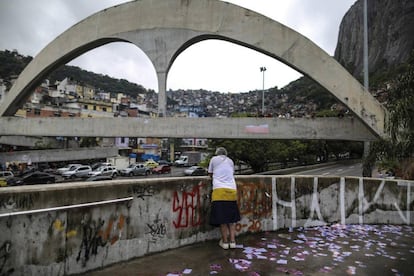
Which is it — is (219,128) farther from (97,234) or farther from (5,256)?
(5,256)

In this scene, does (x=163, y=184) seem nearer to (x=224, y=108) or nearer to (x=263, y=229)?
(x=263, y=229)

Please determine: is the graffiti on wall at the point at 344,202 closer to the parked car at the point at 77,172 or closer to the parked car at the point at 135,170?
the parked car at the point at 77,172

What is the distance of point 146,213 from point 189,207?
31.3 inches

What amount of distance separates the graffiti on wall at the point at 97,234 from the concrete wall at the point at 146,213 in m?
0.01

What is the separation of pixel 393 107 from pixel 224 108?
18354 centimetres

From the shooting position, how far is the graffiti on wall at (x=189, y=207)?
4.67 meters

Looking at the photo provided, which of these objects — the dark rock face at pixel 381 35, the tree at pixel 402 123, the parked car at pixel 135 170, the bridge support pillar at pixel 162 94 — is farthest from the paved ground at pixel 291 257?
the dark rock face at pixel 381 35

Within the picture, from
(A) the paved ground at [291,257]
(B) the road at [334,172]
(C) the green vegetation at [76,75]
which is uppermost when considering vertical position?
(C) the green vegetation at [76,75]

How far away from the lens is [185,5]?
67.8 ft

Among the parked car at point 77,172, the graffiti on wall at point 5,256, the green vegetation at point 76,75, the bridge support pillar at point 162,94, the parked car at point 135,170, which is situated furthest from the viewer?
the green vegetation at point 76,75

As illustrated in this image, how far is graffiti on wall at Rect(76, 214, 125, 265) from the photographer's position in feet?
11.5

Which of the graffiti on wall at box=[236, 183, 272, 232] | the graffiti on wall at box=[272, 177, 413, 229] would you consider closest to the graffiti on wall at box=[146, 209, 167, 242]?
the graffiti on wall at box=[236, 183, 272, 232]

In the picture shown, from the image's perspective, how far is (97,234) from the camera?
364 cm

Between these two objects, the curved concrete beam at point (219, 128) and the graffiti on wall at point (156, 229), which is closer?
the graffiti on wall at point (156, 229)
